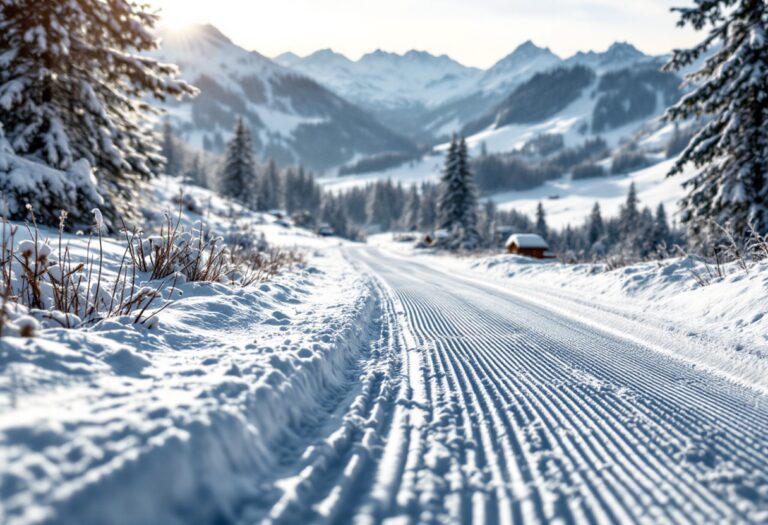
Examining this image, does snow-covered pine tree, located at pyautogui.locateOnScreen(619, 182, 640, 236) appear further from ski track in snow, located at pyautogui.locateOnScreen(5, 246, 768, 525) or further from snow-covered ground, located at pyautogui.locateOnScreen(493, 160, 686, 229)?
ski track in snow, located at pyautogui.locateOnScreen(5, 246, 768, 525)

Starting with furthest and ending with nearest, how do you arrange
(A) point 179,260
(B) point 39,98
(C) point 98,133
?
(C) point 98,133 → (B) point 39,98 → (A) point 179,260

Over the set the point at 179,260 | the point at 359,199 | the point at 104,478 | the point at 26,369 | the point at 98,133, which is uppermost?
the point at 359,199

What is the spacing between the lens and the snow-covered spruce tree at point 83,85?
712 centimetres

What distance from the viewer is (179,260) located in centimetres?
544

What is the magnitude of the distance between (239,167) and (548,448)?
152 ft

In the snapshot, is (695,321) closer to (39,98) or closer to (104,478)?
(104,478)

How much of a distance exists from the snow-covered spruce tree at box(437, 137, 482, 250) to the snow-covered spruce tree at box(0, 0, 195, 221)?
27619 mm

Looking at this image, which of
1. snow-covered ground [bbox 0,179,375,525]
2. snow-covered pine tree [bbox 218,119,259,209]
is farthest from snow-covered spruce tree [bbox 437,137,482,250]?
snow-covered ground [bbox 0,179,375,525]

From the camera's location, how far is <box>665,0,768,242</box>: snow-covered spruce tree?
9.98 meters

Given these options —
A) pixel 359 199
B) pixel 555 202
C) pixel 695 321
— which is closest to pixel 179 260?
pixel 695 321

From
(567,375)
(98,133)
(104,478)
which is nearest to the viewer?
(104,478)

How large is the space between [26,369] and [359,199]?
413 ft

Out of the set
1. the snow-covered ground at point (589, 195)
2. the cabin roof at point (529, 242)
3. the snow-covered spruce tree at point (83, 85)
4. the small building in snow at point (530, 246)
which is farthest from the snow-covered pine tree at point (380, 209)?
the snow-covered spruce tree at point (83, 85)

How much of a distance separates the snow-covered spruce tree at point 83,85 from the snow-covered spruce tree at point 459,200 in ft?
90.6
